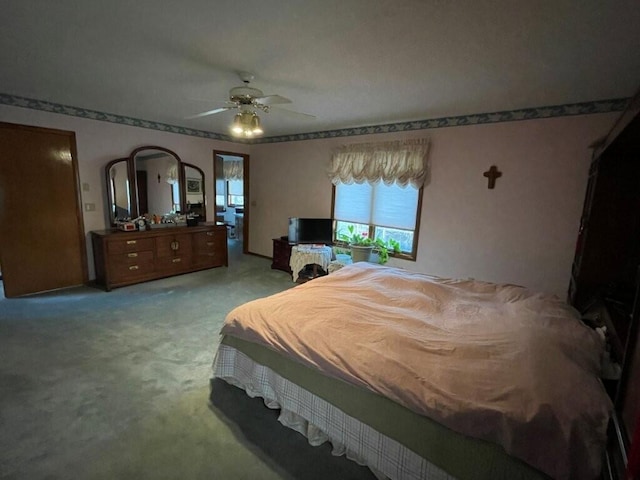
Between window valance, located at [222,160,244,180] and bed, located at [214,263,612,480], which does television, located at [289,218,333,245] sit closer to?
bed, located at [214,263,612,480]

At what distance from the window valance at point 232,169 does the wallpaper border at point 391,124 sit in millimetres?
2103

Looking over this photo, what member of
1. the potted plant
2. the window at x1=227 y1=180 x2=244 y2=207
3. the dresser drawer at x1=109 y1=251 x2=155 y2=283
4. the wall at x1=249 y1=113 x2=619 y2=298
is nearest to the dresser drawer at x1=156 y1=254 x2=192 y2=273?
the dresser drawer at x1=109 y1=251 x2=155 y2=283

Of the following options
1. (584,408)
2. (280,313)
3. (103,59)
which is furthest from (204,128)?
(584,408)

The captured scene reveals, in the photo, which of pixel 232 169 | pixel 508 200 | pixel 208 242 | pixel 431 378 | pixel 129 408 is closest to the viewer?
pixel 431 378

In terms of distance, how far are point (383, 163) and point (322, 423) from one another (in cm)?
333

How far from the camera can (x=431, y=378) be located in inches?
51.3

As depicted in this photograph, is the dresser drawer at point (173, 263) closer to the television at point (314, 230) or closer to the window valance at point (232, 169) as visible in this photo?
the television at point (314, 230)

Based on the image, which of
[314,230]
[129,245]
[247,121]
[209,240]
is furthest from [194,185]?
[247,121]

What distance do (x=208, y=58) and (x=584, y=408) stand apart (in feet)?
9.42

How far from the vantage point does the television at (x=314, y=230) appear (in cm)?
462

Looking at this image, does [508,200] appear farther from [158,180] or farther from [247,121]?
[158,180]

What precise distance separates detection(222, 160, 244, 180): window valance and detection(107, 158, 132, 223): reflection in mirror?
3247mm

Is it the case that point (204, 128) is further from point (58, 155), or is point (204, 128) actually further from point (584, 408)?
point (584, 408)

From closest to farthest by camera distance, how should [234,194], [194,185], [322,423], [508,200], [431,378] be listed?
[431,378] < [322,423] < [508,200] < [194,185] < [234,194]
